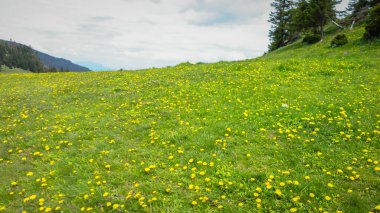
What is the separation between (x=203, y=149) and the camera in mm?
8664

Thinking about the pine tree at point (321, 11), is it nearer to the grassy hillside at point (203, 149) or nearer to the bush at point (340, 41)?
the bush at point (340, 41)

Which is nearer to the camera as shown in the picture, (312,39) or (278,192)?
(278,192)

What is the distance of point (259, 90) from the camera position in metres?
14.6

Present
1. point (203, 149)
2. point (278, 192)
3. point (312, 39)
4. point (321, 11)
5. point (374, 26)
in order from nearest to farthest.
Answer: point (278, 192)
point (203, 149)
point (374, 26)
point (321, 11)
point (312, 39)

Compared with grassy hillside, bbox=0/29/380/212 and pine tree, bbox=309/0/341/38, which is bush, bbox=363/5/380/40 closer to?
pine tree, bbox=309/0/341/38

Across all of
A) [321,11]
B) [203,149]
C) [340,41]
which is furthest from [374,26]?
[203,149]

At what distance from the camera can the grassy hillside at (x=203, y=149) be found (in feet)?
21.6

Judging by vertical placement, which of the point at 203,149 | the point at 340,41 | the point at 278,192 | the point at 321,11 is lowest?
the point at 278,192

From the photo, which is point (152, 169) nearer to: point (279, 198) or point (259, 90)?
point (279, 198)

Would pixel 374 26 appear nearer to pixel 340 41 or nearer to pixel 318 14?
pixel 340 41

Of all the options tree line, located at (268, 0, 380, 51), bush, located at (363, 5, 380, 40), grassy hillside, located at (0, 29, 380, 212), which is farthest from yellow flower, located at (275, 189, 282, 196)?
tree line, located at (268, 0, 380, 51)

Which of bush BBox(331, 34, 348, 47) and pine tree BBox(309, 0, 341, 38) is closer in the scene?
bush BBox(331, 34, 348, 47)

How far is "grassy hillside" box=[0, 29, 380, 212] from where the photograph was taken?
21.6 ft

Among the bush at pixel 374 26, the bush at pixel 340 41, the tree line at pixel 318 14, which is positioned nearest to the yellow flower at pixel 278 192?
the bush at pixel 374 26
